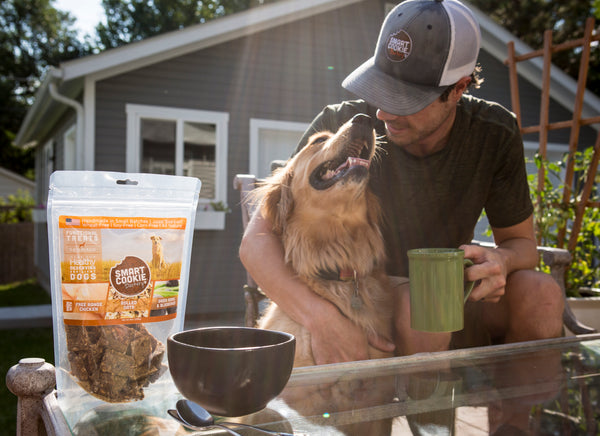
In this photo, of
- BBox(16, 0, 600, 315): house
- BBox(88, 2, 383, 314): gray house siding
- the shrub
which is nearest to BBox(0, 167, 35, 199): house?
BBox(16, 0, 600, 315): house

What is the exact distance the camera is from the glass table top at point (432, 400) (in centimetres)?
96

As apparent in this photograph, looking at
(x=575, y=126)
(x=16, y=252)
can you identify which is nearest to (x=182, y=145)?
(x=575, y=126)

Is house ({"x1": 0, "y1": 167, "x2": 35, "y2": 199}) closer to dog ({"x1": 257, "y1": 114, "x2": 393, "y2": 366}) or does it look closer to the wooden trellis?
the wooden trellis

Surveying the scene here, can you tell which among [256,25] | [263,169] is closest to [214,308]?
[263,169]

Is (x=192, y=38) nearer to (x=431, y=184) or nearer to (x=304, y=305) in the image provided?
(x=431, y=184)

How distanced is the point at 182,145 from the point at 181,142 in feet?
0.14

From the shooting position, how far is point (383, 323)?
6.41 feet

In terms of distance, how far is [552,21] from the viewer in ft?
56.3

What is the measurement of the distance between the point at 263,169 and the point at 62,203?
672cm

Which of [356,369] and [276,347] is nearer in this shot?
[276,347]

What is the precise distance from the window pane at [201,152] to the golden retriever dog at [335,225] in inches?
205

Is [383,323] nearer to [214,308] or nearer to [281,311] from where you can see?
[281,311]

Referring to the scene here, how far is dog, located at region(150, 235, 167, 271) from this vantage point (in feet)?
3.13

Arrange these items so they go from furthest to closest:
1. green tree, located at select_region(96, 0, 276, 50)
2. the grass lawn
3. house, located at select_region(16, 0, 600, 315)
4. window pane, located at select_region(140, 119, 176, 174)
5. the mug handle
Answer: green tree, located at select_region(96, 0, 276, 50)
window pane, located at select_region(140, 119, 176, 174)
house, located at select_region(16, 0, 600, 315)
the grass lawn
the mug handle
